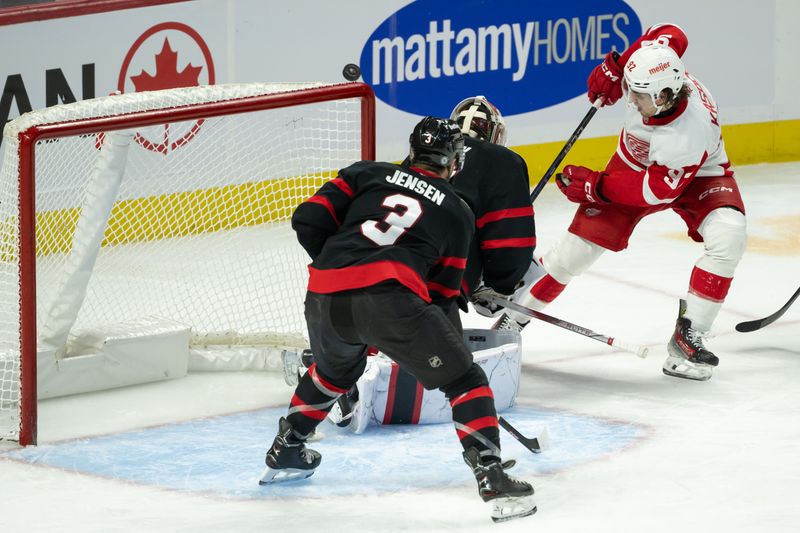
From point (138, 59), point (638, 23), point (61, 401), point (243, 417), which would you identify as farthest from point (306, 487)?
point (638, 23)

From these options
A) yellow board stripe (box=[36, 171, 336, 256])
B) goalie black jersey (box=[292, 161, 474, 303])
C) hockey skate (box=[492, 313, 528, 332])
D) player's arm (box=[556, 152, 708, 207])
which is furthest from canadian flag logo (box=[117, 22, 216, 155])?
goalie black jersey (box=[292, 161, 474, 303])

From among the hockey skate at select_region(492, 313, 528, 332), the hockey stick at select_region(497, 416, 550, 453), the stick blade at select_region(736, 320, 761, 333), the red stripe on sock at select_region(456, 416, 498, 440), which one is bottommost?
the hockey stick at select_region(497, 416, 550, 453)

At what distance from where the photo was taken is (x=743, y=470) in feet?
13.0

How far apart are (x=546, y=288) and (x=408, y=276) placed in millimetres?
1691

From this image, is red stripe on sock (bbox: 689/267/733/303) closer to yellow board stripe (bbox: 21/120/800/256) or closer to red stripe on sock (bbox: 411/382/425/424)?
red stripe on sock (bbox: 411/382/425/424)

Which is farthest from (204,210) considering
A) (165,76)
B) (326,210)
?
(326,210)

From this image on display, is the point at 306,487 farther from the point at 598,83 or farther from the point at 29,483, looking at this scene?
the point at 598,83

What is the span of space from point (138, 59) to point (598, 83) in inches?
81.0

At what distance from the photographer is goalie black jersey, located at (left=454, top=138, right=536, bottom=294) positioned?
412 centimetres

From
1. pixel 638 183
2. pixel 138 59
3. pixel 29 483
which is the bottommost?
pixel 29 483

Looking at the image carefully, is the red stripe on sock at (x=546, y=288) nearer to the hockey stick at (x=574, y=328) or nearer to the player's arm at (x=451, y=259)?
the hockey stick at (x=574, y=328)

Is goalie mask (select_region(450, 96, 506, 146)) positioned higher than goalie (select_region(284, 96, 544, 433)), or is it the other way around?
goalie mask (select_region(450, 96, 506, 146))

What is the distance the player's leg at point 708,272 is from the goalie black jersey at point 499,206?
0.89 meters

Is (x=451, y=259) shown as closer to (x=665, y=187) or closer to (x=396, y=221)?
(x=396, y=221)
